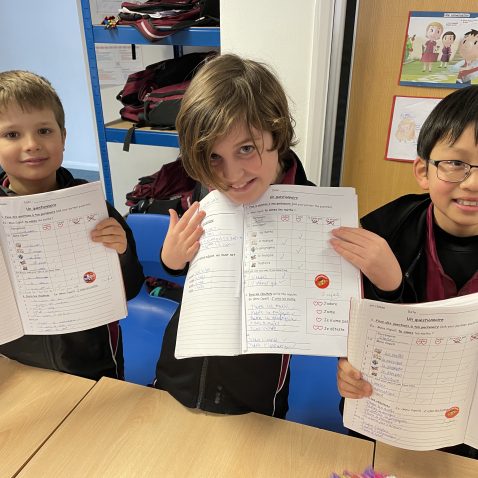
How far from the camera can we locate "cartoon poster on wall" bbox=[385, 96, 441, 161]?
196 centimetres

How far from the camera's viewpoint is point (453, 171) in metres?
0.78

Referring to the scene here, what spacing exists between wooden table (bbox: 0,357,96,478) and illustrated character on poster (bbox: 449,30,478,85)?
186 cm

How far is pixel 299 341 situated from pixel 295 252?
15 cm

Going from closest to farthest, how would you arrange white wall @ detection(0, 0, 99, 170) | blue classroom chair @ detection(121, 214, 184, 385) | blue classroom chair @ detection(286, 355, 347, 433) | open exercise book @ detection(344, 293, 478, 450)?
1. open exercise book @ detection(344, 293, 478, 450)
2. blue classroom chair @ detection(286, 355, 347, 433)
3. blue classroom chair @ detection(121, 214, 184, 385)
4. white wall @ detection(0, 0, 99, 170)

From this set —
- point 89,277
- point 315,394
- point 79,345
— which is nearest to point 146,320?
point 79,345

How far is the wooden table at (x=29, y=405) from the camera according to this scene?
776 millimetres

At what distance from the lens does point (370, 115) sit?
206cm

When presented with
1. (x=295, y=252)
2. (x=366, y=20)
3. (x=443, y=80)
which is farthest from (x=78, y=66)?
(x=295, y=252)

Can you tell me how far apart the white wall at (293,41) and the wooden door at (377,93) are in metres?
0.28

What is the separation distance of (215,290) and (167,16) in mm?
1432

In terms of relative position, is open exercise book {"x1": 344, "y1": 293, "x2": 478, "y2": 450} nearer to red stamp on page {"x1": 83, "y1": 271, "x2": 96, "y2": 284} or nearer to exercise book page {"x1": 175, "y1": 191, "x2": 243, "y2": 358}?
exercise book page {"x1": 175, "y1": 191, "x2": 243, "y2": 358}

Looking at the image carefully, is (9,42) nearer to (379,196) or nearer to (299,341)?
(379,196)

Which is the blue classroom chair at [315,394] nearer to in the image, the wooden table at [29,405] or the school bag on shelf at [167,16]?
the wooden table at [29,405]

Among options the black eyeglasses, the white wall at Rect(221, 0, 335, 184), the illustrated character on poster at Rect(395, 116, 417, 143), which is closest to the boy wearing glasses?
the black eyeglasses
